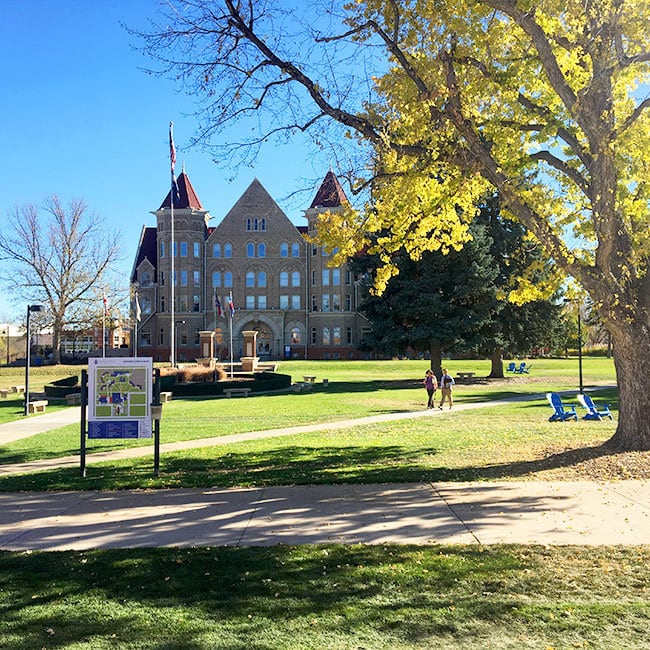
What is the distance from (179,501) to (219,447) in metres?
5.17

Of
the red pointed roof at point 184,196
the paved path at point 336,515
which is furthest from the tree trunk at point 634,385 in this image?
the red pointed roof at point 184,196

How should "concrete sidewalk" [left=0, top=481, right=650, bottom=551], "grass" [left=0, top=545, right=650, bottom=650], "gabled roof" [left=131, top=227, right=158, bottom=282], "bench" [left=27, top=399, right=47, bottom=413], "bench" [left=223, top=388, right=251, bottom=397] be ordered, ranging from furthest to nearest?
"gabled roof" [left=131, top=227, right=158, bottom=282]
"bench" [left=223, top=388, right=251, bottom=397]
"bench" [left=27, top=399, right=47, bottom=413]
"concrete sidewalk" [left=0, top=481, right=650, bottom=551]
"grass" [left=0, top=545, right=650, bottom=650]

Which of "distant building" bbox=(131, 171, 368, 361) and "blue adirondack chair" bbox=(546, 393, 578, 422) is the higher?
"distant building" bbox=(131, 171, 368, 361)

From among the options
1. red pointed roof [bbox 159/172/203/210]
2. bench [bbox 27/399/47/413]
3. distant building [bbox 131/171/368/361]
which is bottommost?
bench [bbox 27/399/47/413]

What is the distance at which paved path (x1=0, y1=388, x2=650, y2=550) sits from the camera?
6676mm

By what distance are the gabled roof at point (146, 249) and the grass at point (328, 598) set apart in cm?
7837

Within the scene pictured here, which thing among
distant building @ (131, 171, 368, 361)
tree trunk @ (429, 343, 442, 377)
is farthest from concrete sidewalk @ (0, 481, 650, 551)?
distant building @ (131, 171, 368, 361)

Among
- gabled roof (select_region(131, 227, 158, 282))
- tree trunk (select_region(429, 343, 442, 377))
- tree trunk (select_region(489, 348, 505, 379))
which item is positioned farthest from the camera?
gabled roof (select_region(131, 227, 158, 282))

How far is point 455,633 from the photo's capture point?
4320 mm

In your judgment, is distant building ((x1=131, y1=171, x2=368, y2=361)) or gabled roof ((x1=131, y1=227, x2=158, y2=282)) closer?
distant building ((x1=131, y1=171, x2=368, y2=361))

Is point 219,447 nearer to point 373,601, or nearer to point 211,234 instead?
point 373,601

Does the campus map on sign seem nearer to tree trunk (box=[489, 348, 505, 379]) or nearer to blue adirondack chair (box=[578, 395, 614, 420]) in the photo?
blue adirondack chair (box=[578, 395, 614, 420])

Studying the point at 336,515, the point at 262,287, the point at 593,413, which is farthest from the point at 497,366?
the point at 262,287

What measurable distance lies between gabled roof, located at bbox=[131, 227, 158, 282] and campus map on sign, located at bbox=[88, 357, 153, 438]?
73001mm
